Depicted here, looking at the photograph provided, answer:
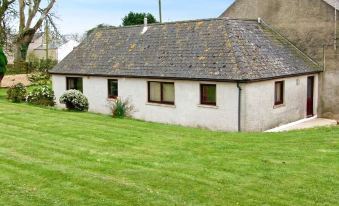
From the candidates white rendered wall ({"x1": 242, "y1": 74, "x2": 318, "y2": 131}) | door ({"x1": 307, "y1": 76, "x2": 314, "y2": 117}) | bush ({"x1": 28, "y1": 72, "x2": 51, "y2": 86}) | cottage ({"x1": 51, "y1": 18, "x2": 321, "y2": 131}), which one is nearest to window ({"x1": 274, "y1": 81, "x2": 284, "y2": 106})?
cottage ({"x1": 51, "y1": 18, "x2": 321, "y2": 131})

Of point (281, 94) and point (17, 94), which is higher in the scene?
point (281, 94)

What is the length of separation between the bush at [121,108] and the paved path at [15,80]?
21431 millimetres

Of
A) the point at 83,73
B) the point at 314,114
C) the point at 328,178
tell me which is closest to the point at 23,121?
the point at 83,73

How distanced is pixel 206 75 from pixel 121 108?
554cm

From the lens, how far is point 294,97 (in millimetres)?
24562

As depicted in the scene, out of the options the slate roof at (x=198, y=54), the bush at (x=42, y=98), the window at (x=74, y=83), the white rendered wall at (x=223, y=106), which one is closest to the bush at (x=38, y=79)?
the bush at (x=42, y=98)

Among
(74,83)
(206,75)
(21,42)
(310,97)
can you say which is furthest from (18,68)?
(310,97)

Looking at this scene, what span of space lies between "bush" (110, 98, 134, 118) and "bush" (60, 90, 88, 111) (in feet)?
5.79

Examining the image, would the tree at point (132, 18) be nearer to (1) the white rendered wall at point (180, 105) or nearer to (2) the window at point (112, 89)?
(1) the white rendered wall at point (180, 105)

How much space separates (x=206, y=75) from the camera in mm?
22109

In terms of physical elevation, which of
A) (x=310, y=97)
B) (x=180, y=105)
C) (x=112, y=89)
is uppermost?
(x=112, y=89)

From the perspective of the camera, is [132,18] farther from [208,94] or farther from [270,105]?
[270,105]

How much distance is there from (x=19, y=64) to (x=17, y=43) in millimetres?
2901

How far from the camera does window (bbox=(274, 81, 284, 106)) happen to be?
76.6 feet
